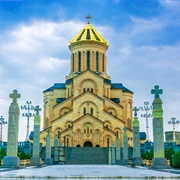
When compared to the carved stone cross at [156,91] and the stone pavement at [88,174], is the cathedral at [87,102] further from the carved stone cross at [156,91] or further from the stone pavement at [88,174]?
the stone pavement at [88,174]

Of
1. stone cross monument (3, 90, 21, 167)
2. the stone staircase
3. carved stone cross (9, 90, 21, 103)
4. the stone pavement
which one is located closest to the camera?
the stone pavement

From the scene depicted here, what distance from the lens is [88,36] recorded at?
161ft

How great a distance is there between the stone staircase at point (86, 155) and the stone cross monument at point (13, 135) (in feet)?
61.7

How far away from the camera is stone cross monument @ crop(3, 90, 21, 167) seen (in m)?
14.2

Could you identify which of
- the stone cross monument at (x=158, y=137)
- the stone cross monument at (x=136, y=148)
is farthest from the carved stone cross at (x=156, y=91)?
the stone cross monument at (x=136, y=148)

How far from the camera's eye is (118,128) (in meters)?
43.3

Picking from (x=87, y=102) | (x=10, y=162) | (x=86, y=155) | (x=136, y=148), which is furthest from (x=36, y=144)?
(x=87, y=102)

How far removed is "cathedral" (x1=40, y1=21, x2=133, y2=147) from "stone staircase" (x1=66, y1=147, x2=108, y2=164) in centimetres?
477

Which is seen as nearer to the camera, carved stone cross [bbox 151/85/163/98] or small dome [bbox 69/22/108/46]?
carved stone cross [bbox 151/85/163/98]

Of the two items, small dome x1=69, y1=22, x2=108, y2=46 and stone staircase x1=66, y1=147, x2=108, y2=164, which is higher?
small dome x1=69, y1=22, x2=108, y2=46

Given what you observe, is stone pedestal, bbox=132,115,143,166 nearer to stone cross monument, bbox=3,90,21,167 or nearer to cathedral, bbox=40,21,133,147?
stone cross monument, bbox=3,90,21,167

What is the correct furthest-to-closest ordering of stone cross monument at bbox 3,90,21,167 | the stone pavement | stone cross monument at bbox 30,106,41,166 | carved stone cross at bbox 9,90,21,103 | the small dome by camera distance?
the small dome < stone cross monument at bbox 30,106,41,166 < carved stone cross at bbox 9,90,21,103 < stone cross monument at bbox 3,90,21,167 < the stone pavement

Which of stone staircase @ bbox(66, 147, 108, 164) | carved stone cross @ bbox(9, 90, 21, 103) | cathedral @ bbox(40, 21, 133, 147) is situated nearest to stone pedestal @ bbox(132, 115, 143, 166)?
carved stone cross @ bbox(9, 90, 21, 103)

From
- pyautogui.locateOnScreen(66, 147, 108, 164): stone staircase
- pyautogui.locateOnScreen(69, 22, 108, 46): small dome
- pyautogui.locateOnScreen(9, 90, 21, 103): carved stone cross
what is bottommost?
pyautogui.locateOnScreen(66, 147, 108, 164): stone staircase
